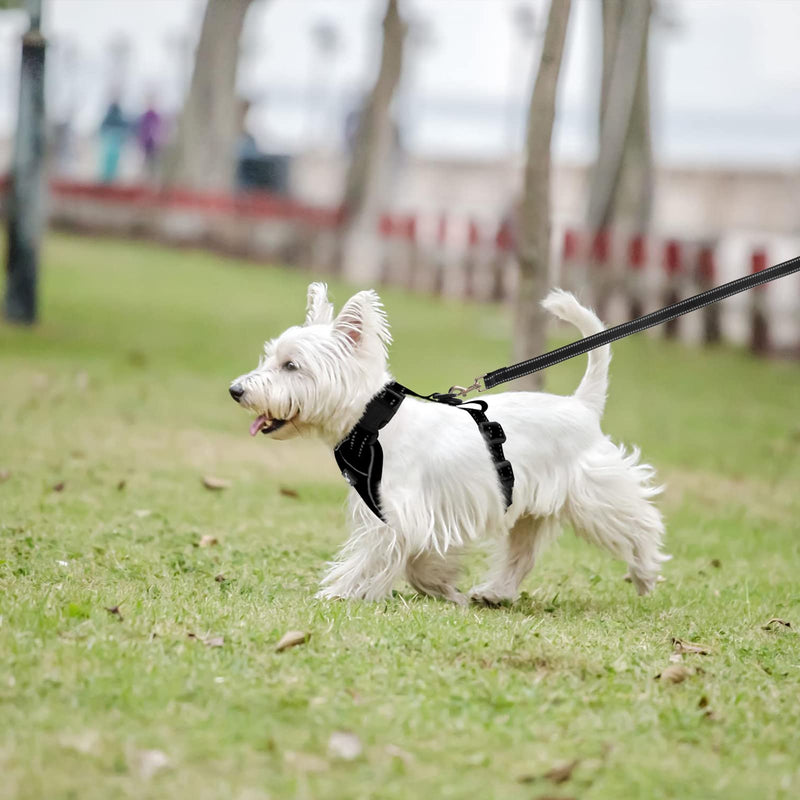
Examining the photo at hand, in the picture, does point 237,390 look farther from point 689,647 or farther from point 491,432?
point 689,647

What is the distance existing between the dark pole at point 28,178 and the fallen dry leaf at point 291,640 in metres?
11.7

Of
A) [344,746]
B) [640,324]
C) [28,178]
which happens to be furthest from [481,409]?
[28,178]

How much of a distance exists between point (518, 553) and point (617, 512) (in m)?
0.48

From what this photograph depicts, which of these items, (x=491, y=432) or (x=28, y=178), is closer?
(x=491, y=432)

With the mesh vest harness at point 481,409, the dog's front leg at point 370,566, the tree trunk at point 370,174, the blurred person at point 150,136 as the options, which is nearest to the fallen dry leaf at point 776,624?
the mesh vest harness at point 481,409

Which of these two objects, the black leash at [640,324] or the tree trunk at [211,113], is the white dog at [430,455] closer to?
the black leash at [640,324]

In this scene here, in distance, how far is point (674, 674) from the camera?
17.1ft

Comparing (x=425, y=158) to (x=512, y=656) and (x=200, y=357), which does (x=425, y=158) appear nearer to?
(x=200, y=357)

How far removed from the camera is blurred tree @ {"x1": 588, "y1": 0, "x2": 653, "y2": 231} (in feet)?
77.9

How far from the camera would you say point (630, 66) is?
23.9m

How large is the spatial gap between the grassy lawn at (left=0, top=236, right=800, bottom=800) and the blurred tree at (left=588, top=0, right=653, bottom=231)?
1279cm

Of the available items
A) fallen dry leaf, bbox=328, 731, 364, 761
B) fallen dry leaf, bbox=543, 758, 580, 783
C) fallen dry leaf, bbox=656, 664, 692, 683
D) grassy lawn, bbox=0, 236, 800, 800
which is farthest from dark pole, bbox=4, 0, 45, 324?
fallen dry leaf, bbox=543, 758, 580, 783

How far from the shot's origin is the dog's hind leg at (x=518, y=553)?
6777 mm

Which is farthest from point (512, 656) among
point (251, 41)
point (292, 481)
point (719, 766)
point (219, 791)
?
point (251, 41)
